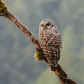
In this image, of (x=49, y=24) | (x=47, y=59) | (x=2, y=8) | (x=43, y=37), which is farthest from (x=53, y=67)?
(x=2, y=8)

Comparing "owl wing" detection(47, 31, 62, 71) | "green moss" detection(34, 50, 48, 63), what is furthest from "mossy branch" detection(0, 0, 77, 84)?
"owl wing" detection(47, 31, 62, 71)

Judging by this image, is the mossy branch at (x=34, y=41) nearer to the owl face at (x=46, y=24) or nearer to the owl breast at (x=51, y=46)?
the owl breast at (x=51, y=46)

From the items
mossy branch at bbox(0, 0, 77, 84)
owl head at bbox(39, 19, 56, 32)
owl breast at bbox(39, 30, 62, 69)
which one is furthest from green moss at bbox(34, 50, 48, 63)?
owl head at bbox(39, 19, 56, 32)

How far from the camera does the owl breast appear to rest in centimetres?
189

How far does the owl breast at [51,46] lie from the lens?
189cm

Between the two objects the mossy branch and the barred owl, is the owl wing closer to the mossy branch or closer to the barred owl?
the barred owl

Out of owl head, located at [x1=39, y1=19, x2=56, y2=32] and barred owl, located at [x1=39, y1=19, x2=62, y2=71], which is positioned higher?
owl head, located at [x1=39, y1=19, x2=56, y2=32]

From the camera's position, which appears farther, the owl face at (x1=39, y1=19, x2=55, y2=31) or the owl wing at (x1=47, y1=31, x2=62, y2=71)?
the owl face at (x1=39, y1=19, x2=55, y2=31)

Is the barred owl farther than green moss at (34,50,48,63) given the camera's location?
No

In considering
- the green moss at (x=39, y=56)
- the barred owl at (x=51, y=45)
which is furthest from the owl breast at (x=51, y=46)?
the green moss at (x=39, y=56)

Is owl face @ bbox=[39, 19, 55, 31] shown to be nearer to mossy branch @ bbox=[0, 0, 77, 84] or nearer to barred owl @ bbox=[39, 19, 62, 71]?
barred owl @ bbox=[39, 19, 62, 71]

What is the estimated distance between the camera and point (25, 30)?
203 cm

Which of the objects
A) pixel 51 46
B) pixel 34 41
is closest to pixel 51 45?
pixel 51 46

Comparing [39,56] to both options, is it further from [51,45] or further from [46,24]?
[46,24]
